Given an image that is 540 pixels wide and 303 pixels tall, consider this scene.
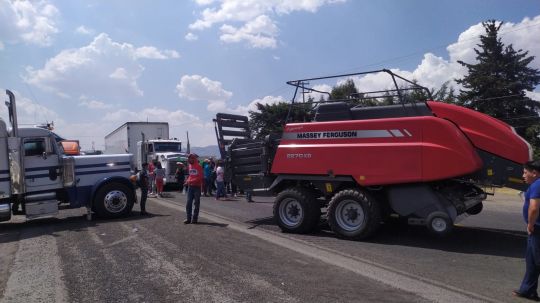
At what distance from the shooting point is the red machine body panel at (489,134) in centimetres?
771

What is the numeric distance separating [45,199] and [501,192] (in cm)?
1787

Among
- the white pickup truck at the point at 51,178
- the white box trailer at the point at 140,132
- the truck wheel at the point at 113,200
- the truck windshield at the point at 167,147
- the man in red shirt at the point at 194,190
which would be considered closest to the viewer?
the man in red shirt at the point at 194,190

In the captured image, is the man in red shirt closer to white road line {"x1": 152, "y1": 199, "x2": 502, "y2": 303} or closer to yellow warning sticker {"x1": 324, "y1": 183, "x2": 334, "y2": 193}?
white road line {"x1": 152, "y1": 199, "x2": 502, "y2": 303}

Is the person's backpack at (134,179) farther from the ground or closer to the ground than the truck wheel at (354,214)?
farther from the ground

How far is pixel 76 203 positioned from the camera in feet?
39.7

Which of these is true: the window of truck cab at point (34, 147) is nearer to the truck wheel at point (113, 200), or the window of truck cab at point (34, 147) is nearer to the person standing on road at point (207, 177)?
the truck wheel at point (113, 200)

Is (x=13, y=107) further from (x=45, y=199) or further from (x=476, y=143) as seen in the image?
(x=476, y=143)

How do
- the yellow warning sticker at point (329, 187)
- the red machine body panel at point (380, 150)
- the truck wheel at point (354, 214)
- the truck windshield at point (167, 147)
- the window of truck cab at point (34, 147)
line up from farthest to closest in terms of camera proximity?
1. the truck windshield at point (167, 147)
2. the window of truck cab at point (34, 147)
3. the yellow warning sticker at point (329, 187)
4. the truck wheel at point (354, 214)
5. the red machine body panel at point (380, 150)

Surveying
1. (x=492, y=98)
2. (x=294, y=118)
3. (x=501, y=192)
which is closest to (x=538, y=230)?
(x=294, y=118)

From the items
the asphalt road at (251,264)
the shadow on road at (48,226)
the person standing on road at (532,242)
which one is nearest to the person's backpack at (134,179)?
the shadow on road at (48,226)

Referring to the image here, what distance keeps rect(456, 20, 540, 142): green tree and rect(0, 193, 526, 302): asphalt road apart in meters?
34.9

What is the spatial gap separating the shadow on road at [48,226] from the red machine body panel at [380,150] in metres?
5.01

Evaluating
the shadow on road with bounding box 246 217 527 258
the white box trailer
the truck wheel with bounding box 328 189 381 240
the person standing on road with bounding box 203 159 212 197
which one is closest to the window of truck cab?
the shadow on road with bounding box 246 217 527 258

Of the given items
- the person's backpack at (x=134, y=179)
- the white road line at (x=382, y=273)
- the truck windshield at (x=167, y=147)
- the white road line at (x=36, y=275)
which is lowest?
the white road line at (x=382, y=273)
